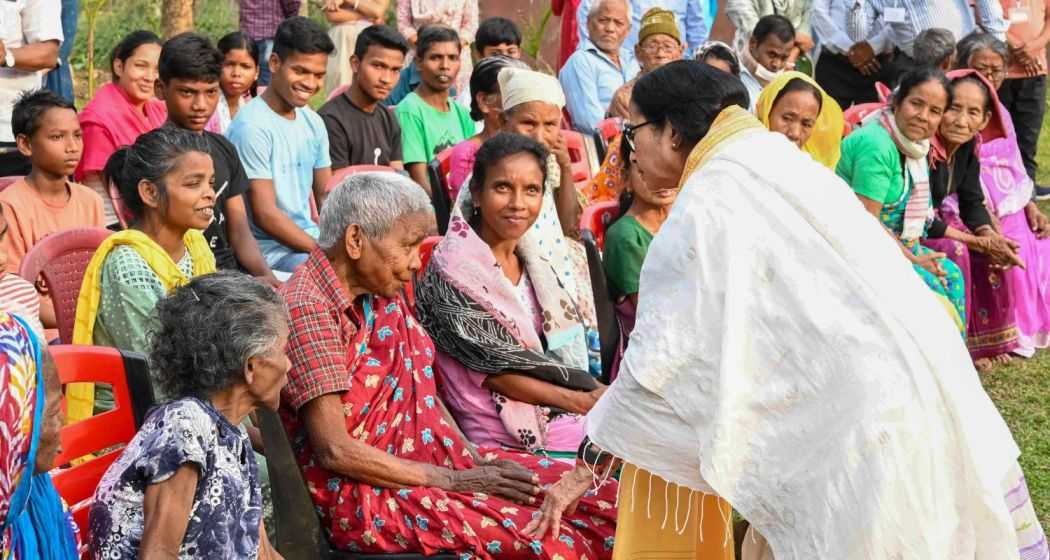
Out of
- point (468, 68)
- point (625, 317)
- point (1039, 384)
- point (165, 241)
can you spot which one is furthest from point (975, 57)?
point (165, 241)

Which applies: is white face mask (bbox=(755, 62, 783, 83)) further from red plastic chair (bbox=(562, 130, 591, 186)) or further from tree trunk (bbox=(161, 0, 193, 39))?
tree trunk (bbox=(161, 0, 193, 39))

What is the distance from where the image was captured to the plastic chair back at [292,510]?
3289 mm

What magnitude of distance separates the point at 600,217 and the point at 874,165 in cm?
198

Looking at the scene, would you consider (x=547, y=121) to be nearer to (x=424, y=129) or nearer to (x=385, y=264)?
(x=424, y=129)

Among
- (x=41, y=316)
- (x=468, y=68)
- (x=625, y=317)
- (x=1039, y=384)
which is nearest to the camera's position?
(x=41, y=316)

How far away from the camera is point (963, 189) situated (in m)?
7.14

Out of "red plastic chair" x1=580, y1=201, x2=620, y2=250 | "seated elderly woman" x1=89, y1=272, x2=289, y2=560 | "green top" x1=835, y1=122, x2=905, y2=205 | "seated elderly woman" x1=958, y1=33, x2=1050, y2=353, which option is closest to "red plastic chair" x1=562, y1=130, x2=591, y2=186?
"green top" x1=835, y1=122, x2=905, y2=205

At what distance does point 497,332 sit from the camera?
155 inches

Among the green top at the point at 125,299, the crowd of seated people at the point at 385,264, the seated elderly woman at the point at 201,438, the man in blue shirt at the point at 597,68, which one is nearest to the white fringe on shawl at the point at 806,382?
the crowd of seated people at the point at 385,264

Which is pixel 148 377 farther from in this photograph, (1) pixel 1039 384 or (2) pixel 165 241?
(1) pixel 1039 384

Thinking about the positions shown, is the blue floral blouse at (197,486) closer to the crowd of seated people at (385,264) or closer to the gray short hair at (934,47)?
the crowd of seated people at (385,264)

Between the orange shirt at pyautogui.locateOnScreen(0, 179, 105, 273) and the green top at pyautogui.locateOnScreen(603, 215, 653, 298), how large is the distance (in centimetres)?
198

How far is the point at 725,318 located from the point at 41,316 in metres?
2.67

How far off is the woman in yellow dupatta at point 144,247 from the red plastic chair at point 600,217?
1495 millimetres
